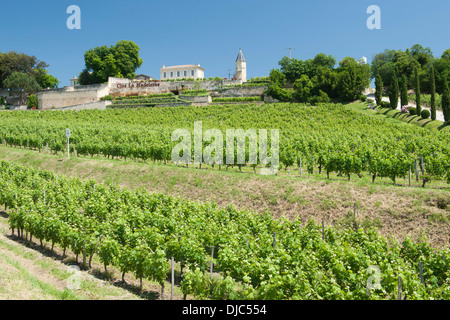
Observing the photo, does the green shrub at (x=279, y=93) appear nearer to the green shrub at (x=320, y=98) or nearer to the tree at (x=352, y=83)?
the green shrub at (x=320, y=98)

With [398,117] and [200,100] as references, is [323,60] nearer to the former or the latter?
[200,100]

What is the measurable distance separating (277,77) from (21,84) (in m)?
44.9

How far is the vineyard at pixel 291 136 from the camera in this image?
17.5 m

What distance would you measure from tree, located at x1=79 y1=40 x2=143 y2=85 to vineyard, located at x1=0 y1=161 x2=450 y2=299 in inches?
2212

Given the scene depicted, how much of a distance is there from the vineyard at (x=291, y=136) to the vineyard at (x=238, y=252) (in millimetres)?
5216

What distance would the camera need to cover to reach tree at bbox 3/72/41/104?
2300 inches

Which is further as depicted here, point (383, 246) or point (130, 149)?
point (130, 149)
